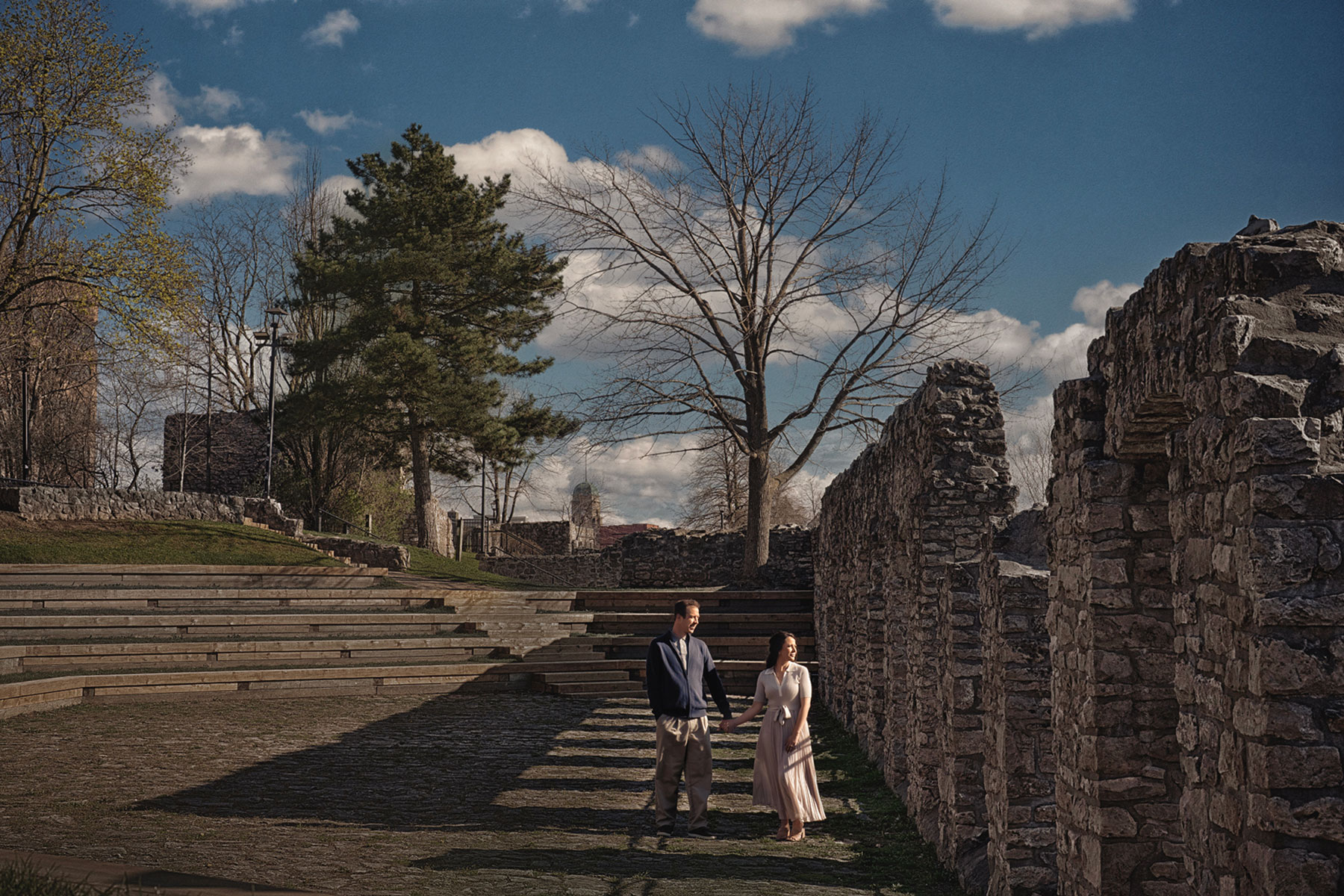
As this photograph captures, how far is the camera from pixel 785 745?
8.11 metres

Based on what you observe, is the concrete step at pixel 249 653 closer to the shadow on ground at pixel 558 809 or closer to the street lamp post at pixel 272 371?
the shadow on ground at pixel 558 809

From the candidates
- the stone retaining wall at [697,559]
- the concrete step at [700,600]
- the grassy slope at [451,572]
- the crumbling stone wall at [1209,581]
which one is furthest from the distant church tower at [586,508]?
the crumbling stone wall at [1209,581]

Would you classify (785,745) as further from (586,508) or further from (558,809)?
(586,508)

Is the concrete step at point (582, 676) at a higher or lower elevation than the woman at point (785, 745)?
lower

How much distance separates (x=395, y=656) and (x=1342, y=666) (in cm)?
1471

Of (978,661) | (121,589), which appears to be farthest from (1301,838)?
(121,589)

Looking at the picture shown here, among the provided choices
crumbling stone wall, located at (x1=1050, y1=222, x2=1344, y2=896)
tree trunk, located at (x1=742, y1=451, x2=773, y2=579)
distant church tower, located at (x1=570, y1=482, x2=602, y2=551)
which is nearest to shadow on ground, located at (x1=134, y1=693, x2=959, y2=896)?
crumbling stone wall, located at (x1=1050, y1=222, x2=1344, y2=896)

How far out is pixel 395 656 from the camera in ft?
53.7

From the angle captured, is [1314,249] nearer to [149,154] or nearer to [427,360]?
[149,154]

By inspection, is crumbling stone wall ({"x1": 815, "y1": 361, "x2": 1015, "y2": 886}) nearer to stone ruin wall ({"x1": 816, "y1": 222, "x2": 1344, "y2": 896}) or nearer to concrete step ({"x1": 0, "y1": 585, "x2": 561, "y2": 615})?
stone ruin wall ({"x1": 816, "y1": 222, "x2": 1344, "y2": 896})

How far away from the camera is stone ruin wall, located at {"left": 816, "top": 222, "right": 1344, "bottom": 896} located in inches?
127

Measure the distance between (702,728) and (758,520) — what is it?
52.3 ft

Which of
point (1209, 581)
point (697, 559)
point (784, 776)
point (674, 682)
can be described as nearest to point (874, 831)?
point (784, 776)

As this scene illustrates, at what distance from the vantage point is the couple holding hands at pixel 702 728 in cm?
809
